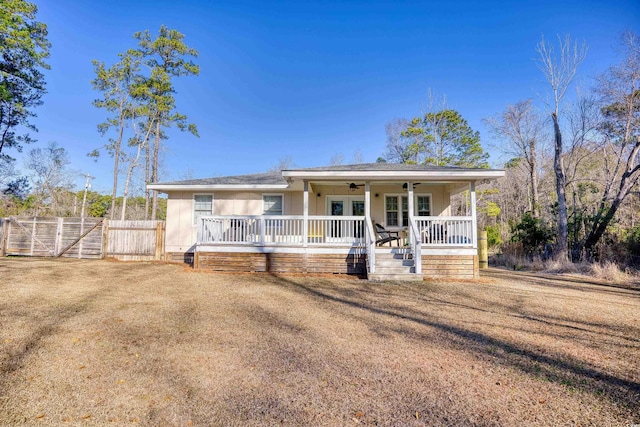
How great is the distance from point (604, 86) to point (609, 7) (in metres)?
2.99

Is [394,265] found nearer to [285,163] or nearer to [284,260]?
[284,260]

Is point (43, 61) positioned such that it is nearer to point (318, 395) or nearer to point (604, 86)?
point (318, 395)

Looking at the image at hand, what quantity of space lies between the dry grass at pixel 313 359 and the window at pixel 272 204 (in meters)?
5.62

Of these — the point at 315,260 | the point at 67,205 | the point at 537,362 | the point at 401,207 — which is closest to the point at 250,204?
the point at 315,260

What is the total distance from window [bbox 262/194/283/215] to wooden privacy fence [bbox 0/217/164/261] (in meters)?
4.12

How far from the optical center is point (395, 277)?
7742mm

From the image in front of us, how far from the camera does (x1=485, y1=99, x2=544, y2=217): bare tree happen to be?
17.5 m

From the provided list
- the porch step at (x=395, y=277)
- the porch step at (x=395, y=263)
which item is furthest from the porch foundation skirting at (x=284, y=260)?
the porch step at (x=395, y=277)

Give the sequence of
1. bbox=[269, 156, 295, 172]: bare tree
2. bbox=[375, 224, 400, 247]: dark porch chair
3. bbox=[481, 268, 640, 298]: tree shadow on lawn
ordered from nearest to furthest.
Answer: bbox=[481, 268, 640, 298]: tree shadow on lawn → bbox=[375, 224, 400, 247]: dark porch chair → bbox=[269, 156, 295, 172]: bare tree

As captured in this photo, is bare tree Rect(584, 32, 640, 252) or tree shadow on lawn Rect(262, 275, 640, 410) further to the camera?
bare tree Rect(584, 32, 640, 252)

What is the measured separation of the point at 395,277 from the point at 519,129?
1550 cm

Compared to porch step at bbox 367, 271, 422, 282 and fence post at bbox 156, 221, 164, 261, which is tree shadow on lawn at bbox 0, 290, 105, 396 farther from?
fence post at bbox 156, 221, 164, 261

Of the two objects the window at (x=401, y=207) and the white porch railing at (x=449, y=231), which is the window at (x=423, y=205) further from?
the white porch railing at (x=449, y=231)

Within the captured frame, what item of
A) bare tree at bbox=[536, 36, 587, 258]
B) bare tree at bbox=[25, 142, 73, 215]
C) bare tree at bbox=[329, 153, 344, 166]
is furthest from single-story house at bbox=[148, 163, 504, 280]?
bare tree at bbox=[25, 142, 73, 215]
